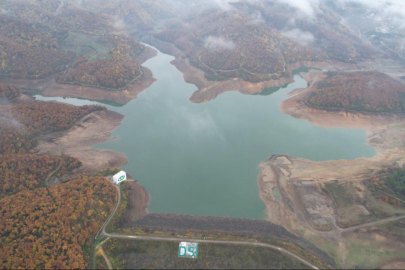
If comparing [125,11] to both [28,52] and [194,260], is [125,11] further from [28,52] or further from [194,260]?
[194,260]

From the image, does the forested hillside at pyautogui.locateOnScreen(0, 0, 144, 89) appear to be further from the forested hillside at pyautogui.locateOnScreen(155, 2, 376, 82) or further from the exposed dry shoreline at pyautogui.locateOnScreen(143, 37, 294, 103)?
the forested hillside at pyautogui.locateOnScreen(155, 2, 376, 82)

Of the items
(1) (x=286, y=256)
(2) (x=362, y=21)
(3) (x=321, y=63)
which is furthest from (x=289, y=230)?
(2) (x=362, y=21)

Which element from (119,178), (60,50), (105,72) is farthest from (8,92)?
(119,178)

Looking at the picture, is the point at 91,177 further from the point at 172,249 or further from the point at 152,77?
the point at 152,77

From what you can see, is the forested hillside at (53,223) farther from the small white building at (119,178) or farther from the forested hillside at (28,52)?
the forested hillside at (28,52)

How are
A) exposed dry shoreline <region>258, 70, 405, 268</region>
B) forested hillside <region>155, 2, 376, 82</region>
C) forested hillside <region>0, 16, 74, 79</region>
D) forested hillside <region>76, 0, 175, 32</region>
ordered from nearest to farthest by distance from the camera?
exposed dry shoreline <region>258, 70, 405, 268</region> → forested hillside <region>0, 16, 74, 79</region> → forested hillside <region>155, 2, 376, 82</region> → forested hillside <region>76, 0, 175, 32</region>

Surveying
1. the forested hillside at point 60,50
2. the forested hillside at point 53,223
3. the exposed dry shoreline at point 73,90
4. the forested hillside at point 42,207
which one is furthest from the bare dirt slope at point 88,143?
the forested hillside at point 60,50

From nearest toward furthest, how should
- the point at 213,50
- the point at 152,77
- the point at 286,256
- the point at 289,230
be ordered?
the point at 286,256 < the point at 289,230 < the point at 152,77 < the point at 213,50

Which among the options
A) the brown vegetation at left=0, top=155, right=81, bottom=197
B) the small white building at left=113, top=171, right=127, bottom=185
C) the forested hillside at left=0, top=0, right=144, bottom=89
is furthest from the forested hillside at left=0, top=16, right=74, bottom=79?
the small white building at left=113, top=171, right=127, bottom=185
